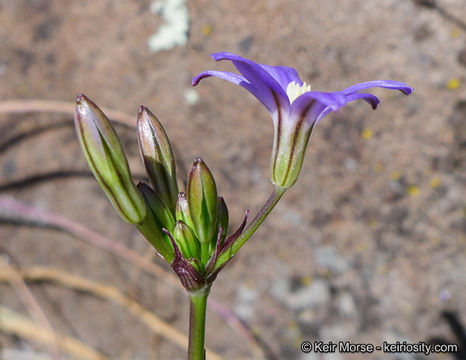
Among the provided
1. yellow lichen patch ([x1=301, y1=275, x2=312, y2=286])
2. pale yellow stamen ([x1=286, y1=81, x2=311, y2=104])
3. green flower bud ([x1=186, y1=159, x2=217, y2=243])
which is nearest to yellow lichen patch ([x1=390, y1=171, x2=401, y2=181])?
yellow lichen patch ([x1=301, y1=275, x2=312, y2=286])

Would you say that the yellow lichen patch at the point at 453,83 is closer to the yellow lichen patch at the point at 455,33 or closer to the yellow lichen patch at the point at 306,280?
the yellow lichen patch at the point at 455,33

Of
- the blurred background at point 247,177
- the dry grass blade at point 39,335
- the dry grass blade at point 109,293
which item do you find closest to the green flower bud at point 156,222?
the blurred background at point 247,177

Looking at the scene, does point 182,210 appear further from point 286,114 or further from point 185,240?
point 286,114

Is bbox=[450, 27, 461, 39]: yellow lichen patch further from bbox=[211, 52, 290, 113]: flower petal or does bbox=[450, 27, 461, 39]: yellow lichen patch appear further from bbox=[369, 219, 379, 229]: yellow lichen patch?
bbox=[211, 52, 290, 113]: flower petal

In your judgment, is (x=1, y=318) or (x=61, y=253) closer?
(x=61, y=253)

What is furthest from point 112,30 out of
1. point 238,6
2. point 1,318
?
point 1,318

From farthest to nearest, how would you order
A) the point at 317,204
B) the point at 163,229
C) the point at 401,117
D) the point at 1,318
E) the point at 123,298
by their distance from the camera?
the point at 1,318 < the point at 123,298 < the point at 317,204 < the point at 401,117 < the point at 163,229

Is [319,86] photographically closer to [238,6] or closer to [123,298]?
[238,6]

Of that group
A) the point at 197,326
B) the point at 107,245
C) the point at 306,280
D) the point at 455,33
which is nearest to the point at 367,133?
the point at 455,33
